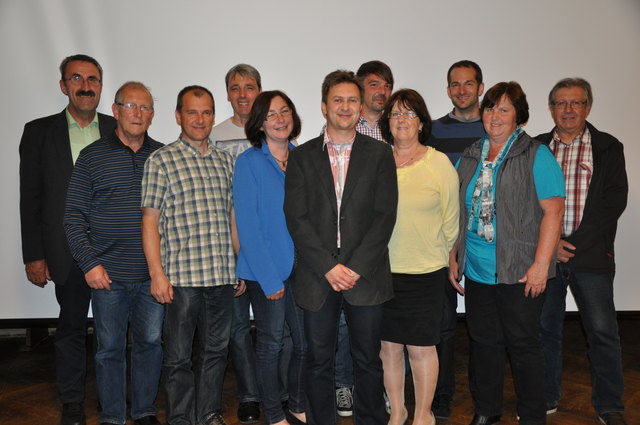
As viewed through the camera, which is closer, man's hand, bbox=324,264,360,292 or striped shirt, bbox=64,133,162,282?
man's hand, bbox=324,264,360,292

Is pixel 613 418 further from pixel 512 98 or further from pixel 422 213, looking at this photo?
pixel 512 98

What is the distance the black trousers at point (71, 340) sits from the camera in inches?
109

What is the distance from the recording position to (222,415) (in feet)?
9.47

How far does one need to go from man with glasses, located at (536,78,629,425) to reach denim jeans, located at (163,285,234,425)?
1699 mm

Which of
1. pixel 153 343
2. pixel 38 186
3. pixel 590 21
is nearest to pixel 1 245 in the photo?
pixel 38 186

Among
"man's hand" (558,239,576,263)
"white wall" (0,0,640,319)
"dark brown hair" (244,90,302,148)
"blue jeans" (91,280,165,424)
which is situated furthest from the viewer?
"white wall" (0,0,640,319)

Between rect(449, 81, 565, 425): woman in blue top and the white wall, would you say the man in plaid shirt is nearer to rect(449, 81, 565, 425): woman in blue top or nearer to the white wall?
rect(449, 81, 565, 425): woman in blue top

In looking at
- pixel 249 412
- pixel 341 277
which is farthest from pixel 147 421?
pixel 341 277

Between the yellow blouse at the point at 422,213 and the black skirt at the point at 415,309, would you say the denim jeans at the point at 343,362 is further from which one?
the yellow blouse at the point at 422,213

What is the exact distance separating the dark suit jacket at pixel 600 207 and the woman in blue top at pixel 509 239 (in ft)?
1.11

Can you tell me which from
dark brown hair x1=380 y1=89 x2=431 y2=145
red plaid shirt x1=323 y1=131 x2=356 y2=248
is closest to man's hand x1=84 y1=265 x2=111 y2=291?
red plaid shirt x1=323 y1=131 x2=356 y2=248

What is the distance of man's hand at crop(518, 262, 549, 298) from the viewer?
2.36 m

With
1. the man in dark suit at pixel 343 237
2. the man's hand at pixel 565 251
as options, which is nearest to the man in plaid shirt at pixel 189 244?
the man in dark suit at pixel 343 237

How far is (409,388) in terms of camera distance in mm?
3268
